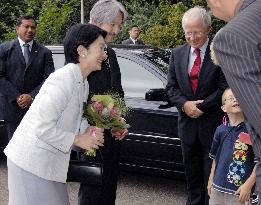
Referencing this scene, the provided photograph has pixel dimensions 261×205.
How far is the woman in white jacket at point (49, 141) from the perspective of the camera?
2.96 m

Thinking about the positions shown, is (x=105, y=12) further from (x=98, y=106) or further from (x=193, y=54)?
(x=193, y=54)

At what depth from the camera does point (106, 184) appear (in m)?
3.81

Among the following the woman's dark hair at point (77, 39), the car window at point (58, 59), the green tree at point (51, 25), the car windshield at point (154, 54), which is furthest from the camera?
the green tree at point (51, 25)

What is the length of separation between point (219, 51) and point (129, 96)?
4550 mm

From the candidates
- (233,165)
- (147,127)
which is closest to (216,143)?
(233,165)

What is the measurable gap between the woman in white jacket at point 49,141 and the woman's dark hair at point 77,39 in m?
0.14

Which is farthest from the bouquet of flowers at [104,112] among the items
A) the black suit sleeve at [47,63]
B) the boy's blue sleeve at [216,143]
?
the black suit sleeve at [47,63]

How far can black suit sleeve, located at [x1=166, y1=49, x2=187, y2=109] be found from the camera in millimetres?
4844

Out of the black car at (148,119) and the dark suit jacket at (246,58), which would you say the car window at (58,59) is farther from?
the dark suit jacket at (246,58)

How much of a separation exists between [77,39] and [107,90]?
2.06 ft

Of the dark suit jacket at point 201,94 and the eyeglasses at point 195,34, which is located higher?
the eyeglasses at point 195,34

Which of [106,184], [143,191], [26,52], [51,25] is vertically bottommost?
[51,25]

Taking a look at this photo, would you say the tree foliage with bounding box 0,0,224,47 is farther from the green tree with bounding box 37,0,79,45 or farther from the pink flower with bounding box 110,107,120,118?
the pink flower with bounding box 110,107,120,118

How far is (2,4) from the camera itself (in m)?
22.1
